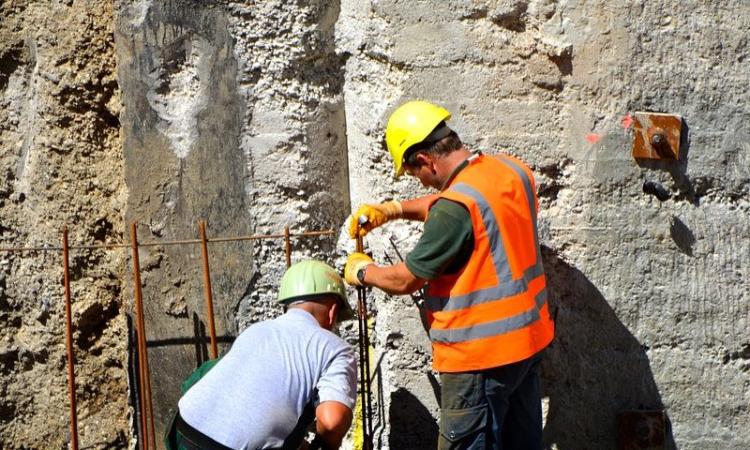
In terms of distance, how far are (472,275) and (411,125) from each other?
58cm

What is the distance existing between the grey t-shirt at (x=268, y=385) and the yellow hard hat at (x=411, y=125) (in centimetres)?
73

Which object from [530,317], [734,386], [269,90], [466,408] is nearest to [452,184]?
[530,317]

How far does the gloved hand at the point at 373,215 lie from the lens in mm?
3650

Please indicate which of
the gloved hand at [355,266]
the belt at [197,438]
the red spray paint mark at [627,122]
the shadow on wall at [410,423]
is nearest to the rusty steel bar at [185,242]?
the gloved hand at [355,266]

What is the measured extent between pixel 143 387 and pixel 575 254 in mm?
1855

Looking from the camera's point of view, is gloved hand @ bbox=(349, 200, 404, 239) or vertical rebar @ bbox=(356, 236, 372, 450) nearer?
gloved hand @ bbox=(349, 200, 404, 239)

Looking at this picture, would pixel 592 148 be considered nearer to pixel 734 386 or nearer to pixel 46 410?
pixel 734 386

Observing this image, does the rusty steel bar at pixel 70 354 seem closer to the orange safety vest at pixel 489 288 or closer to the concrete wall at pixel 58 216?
the concrete wall at pixel 58 216

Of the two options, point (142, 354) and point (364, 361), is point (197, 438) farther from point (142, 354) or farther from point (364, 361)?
point (364, 361)

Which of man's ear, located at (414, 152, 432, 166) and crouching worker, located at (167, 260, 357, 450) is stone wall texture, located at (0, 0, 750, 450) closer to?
man's ear, located at (414, 152, 432, 166)

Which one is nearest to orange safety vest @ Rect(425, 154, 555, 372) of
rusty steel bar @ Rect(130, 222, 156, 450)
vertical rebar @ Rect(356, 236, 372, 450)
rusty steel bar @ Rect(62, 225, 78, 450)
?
vertical rebar @ Rect(356, 236, 372, 450)

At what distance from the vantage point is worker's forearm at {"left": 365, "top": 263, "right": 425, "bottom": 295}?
3.35 m

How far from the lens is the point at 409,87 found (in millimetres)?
3934

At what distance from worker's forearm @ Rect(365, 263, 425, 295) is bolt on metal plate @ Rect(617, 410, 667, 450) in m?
1.19
